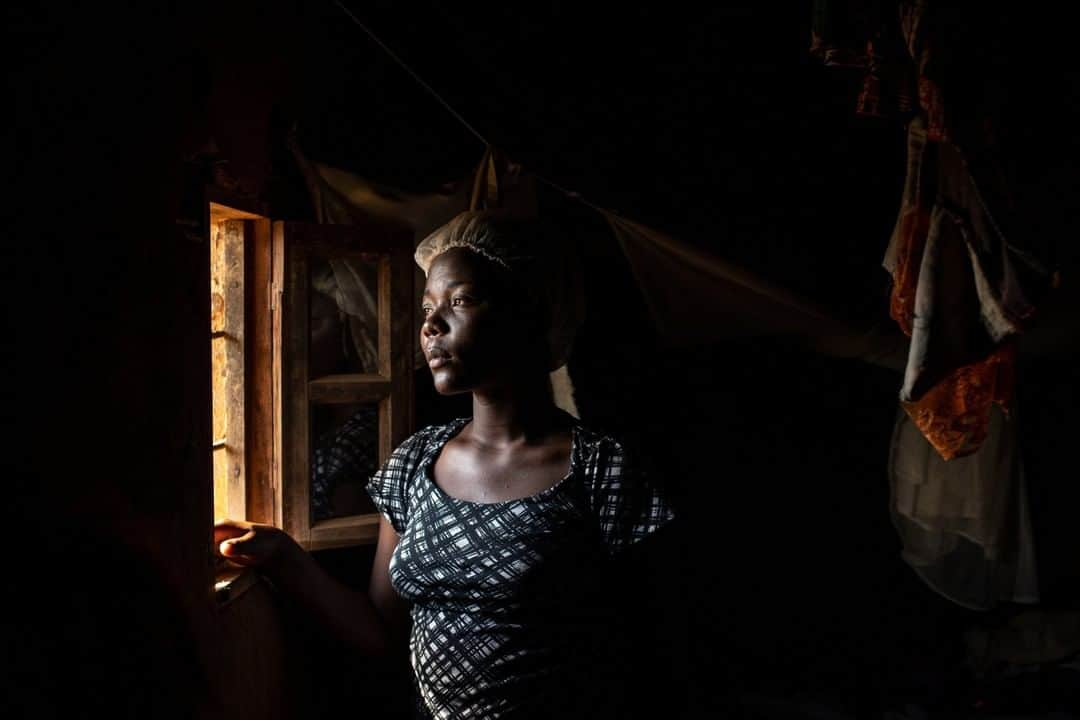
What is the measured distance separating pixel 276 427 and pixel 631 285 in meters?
2.09

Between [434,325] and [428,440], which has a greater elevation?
[434,325]

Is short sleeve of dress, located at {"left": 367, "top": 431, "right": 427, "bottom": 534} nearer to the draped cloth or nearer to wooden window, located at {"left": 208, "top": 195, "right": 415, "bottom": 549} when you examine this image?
wooden window, located at {"left": 208, "top": 195, "right": 415, "bottom": 549}

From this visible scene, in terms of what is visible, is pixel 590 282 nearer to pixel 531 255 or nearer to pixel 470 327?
pixel 531 255

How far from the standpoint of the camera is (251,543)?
1.89m

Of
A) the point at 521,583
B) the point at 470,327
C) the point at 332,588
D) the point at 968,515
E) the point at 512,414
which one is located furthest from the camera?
the point at 968,515

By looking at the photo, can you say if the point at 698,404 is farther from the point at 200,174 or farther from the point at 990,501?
the point at 200,174

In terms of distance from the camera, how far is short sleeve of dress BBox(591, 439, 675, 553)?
1.71 meters

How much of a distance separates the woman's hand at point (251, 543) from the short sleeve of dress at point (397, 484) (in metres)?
0.26

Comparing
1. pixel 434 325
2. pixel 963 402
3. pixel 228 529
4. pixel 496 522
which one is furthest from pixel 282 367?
pixel 963 402

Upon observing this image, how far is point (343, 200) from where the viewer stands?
110 inches

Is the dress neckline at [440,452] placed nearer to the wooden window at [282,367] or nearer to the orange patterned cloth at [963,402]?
the wooden window at [282,367]

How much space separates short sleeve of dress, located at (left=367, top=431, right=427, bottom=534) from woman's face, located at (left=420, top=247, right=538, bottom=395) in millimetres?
310

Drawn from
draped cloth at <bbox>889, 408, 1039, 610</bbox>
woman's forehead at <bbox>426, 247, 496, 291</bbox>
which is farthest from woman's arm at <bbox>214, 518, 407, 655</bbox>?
draped cloth at <bbox>889, 408, 1039, 610</bbox>

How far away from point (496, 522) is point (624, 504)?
0.29 meters
